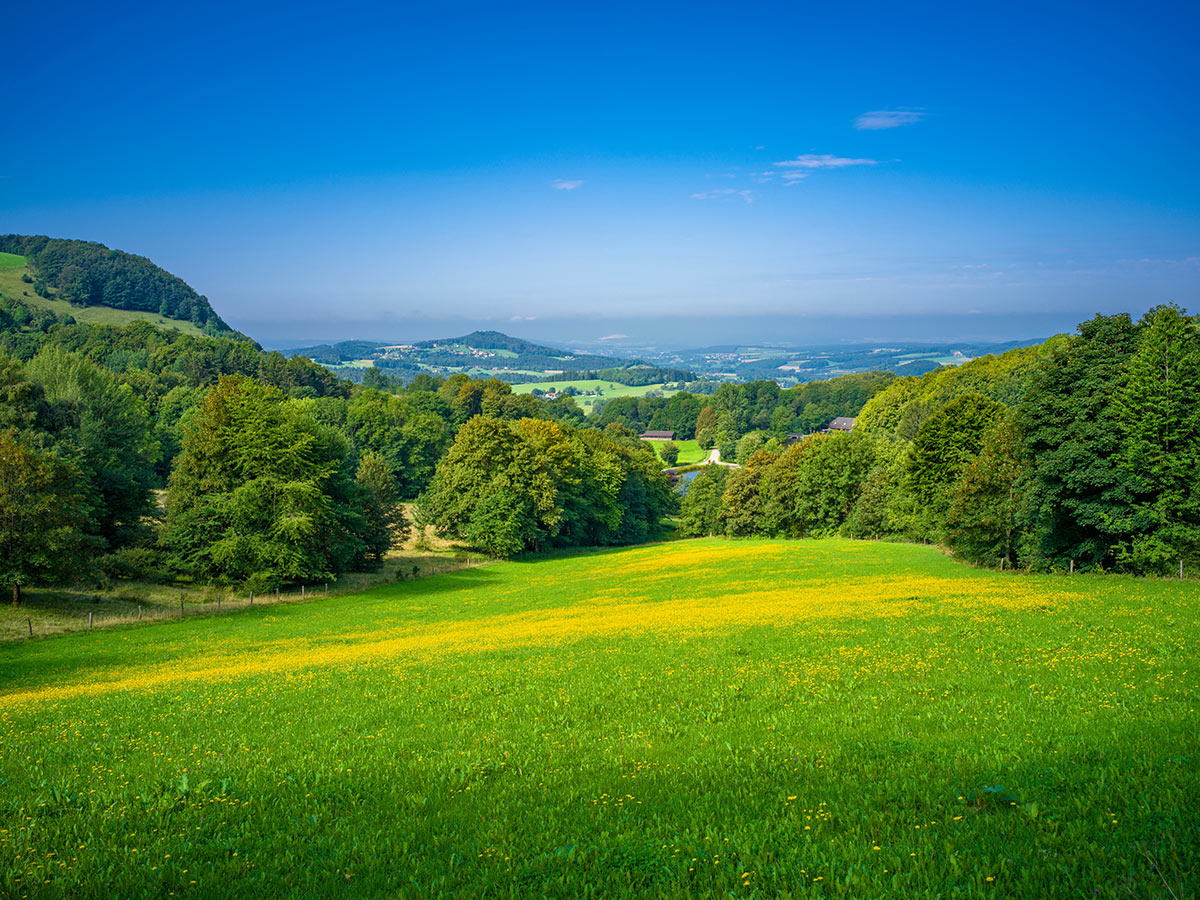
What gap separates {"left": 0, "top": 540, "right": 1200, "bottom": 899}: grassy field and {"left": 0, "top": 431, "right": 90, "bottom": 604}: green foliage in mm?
17864

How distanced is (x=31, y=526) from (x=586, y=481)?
58.2m

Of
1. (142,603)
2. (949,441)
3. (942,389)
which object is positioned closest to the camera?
(142,603)

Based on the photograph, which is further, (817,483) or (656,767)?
(817,483)

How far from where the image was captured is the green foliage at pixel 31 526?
37.2m

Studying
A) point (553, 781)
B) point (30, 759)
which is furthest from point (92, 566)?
point (553, 781)

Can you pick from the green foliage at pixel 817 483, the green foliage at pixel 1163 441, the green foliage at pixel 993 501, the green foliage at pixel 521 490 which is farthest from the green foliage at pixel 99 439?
the green foliage at pixel 817 483

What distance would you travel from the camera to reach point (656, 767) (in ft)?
31.4

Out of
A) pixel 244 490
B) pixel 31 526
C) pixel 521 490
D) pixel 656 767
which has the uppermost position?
pixel 656 767

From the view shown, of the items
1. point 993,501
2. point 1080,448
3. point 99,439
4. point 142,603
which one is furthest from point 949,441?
point 99,439

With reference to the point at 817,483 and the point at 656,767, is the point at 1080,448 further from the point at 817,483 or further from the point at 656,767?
the point at 817,483

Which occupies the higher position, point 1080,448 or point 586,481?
point 1080,448

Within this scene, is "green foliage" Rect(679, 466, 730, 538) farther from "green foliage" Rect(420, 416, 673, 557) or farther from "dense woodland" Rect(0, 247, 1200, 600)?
"green foliage" Rect(420, 416, 673, 557)

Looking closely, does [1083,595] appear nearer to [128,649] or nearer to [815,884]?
[815,884]

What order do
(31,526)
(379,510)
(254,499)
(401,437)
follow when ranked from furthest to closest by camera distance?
(401,437)
(379,510)
(254,499)
(31,526)
